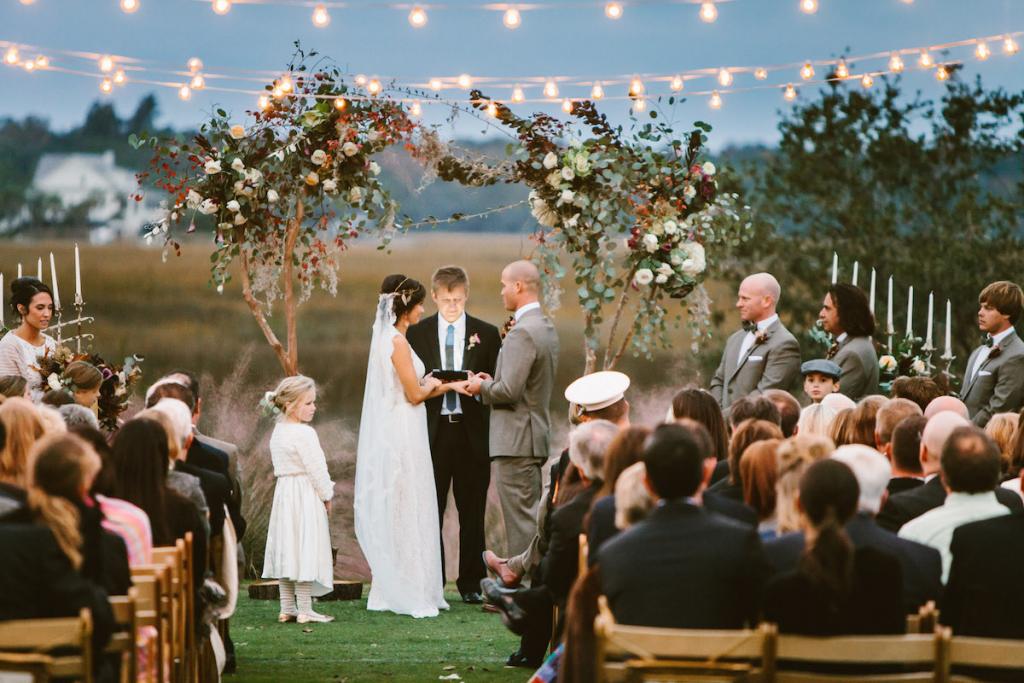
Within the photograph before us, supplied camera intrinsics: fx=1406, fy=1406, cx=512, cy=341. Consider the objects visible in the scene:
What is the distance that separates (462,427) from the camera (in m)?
7.80

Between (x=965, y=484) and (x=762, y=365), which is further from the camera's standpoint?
(x=762, y=365)

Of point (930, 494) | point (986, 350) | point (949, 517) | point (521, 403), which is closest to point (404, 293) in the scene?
point (521, 403)

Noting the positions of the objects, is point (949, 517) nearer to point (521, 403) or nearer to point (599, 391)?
point (599, 391)

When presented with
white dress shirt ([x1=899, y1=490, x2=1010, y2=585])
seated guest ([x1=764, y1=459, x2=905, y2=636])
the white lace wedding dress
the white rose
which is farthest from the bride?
seated guest ([x1=764, y1=459, x2=905, y2=636])

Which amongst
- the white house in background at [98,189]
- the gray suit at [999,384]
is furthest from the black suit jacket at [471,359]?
the white house in background at [98,189]

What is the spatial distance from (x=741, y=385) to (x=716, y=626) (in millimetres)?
4060

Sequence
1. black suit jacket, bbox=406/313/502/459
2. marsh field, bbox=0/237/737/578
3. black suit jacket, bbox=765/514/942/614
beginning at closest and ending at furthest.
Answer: black suit jacket, bbox=765/514/942/614, black suit jacket, bbox=406/313/502/459, marsh field, bbox=0/237/737/578

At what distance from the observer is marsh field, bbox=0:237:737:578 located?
9.64m

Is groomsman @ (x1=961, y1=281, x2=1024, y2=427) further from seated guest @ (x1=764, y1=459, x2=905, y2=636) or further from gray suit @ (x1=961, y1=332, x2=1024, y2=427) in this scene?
seated guest @ (x1=764, y1=459, x2=905, y2=636)

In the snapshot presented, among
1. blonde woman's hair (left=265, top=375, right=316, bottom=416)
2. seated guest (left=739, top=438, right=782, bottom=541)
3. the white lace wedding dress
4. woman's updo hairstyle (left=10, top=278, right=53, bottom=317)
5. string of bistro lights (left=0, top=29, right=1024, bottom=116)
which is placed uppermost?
string of bistro lights (left=0, top=29, right=1024, bottom=116)

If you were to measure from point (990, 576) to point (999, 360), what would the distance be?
3.67 metres

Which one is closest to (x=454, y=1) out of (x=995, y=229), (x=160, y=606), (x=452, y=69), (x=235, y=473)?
(x=452, y=69)

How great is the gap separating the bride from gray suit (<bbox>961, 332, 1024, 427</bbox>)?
111 inches

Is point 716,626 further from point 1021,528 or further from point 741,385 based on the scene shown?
point 741,385
